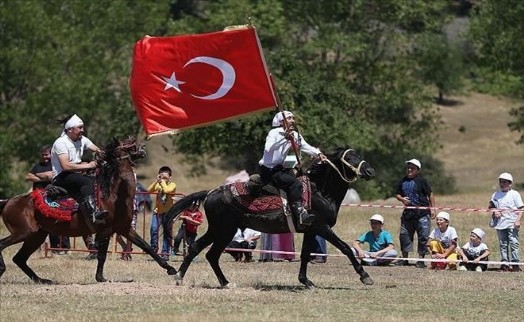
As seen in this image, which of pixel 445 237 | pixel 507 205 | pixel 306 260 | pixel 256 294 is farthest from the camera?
pixel 445 237

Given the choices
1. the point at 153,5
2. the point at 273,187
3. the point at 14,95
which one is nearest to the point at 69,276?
the point at 273,187

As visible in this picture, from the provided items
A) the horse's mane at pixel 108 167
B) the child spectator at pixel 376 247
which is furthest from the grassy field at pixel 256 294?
the horse's mane at pixel 108 167

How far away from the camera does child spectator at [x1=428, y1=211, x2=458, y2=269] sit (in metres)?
21.6

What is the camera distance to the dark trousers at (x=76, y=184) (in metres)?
17.7

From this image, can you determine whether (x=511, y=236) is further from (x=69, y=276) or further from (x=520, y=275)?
(x=69, y=276)

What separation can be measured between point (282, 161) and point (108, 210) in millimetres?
2794

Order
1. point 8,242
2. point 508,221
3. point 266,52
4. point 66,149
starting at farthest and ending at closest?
point 266,52
point 508,221
point 8,242
point 66,149

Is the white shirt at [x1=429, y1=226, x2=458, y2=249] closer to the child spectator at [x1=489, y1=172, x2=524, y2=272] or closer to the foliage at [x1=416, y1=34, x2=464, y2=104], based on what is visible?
the child spectator at [x1=489, y1=172, x2=524, y2=272]

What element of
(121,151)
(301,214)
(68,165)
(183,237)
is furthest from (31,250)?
(183,237)

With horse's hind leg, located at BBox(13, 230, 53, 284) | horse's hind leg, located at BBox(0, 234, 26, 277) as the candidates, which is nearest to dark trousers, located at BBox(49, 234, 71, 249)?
horse's hind leg, located at BBox(13, 230, 53, 284)

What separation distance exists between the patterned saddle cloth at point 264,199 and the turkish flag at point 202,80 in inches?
47.9

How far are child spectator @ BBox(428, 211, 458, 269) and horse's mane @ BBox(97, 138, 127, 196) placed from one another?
6.59m

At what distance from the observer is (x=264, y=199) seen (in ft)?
56.0

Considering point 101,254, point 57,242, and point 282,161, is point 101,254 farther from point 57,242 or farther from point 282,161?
point 57,242
